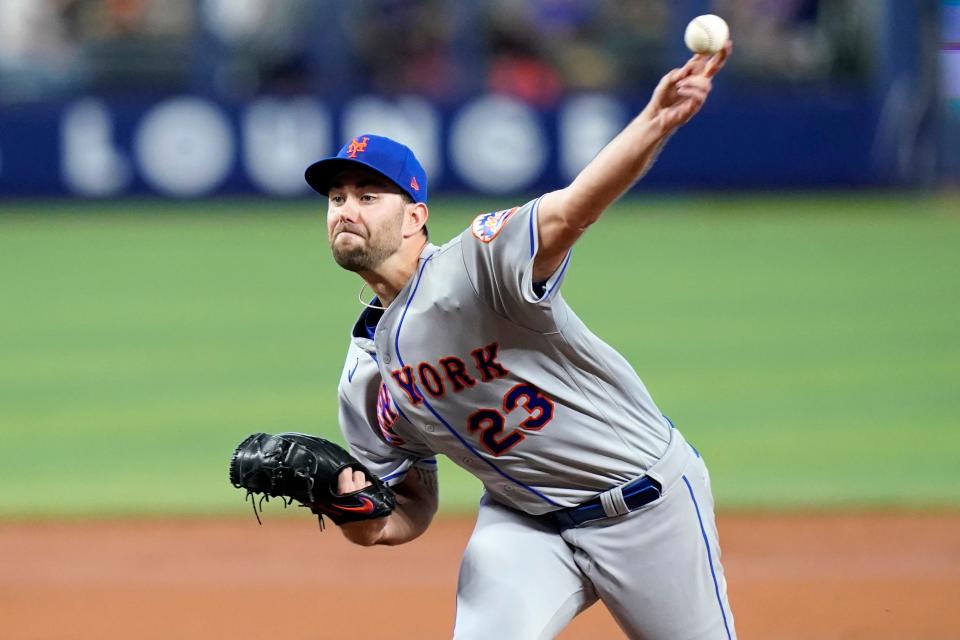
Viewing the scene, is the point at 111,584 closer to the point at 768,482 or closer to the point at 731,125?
the point at 768,482

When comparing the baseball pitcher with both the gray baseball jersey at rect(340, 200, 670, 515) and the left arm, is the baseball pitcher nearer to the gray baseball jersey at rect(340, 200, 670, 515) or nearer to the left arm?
the gray baseball jersey at rect(340, 200, 670, 515)

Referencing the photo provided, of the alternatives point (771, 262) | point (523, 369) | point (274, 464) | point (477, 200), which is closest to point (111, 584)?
point (274, 464)

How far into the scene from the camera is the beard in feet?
13.3

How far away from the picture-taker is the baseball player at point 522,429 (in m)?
4.00

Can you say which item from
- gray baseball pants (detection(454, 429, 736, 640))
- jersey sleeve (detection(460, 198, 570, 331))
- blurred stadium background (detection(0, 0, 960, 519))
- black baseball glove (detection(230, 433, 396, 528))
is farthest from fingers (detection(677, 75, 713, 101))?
blurred stadium background (detection(0, 0, 960, 519))

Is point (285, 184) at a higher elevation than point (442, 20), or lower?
lower

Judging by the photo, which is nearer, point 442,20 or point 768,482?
point 768,482

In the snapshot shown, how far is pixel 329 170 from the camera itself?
13.6ft

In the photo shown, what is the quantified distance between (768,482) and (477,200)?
1063cm

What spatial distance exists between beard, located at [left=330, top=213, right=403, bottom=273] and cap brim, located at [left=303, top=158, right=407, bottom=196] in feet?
0.48

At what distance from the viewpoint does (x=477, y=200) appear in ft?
61.2

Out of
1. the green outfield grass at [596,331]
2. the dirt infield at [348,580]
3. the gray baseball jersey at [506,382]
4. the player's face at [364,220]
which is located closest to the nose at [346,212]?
the player's face at [364,220]

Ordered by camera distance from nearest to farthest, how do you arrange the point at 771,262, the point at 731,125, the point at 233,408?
the point at 233,408 < the point at 771,262 < the point at 731,125

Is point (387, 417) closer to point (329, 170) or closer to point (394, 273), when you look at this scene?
point (394, 273)
